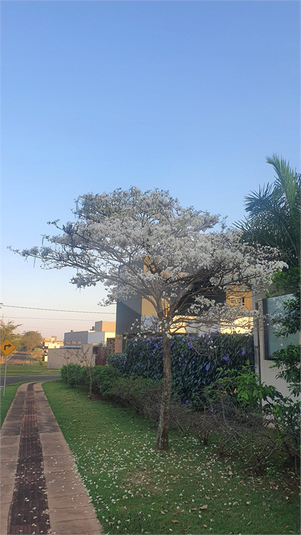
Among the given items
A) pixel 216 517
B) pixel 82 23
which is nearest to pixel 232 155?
pixel 82 23

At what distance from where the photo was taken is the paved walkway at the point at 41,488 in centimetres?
342

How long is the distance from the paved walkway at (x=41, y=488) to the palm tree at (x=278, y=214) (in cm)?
466

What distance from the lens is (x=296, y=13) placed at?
234 inches

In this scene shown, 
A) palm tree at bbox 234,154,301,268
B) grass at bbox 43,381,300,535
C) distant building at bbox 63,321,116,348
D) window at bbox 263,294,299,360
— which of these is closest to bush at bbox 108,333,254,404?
window at bbox 263,294,299,360

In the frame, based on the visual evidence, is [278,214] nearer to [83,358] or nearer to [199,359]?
[199,359]

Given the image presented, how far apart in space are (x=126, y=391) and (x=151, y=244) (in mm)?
5602

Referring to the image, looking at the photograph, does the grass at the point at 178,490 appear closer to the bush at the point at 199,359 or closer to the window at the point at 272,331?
the bush at the point at 199,359

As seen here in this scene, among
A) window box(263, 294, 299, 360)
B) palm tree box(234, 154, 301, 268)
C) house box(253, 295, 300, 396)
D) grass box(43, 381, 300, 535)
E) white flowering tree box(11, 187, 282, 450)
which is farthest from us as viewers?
house box(253, 295, 300, 396)

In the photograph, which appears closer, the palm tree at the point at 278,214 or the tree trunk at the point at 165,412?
the tree trunk at the point at 165,412

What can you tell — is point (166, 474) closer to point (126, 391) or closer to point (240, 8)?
point (126, 391)

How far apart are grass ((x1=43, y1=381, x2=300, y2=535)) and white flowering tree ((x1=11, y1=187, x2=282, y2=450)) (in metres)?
0.72

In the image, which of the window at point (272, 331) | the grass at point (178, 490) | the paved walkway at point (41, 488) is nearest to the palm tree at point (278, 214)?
the window at point (272, 331)

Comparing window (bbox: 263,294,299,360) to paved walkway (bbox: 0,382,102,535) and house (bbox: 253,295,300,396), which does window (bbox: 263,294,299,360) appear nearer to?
house (bbox: 253,295,300,396)

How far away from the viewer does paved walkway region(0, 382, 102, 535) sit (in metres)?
3.42
